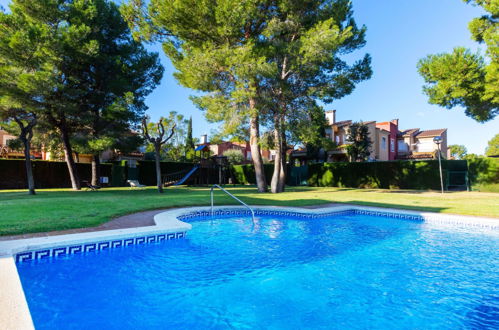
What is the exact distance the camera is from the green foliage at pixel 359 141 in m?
28.8

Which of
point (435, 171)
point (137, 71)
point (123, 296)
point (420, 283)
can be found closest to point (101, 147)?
point (137, 71)

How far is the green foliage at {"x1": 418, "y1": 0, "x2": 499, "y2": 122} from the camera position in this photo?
50.0ft

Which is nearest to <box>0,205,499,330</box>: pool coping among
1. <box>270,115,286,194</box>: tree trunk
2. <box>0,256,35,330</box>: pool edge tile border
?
<box>0,256,35,330</box>: pool edge tile border

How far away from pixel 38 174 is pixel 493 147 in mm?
100216

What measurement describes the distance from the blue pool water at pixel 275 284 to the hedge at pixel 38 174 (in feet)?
65.6

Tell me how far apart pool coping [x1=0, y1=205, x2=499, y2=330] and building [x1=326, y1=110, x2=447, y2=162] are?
80.4 feet

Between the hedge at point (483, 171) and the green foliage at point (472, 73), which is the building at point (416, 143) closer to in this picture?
the hedge at point (483, 171)

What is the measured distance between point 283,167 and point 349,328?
15.7 metres

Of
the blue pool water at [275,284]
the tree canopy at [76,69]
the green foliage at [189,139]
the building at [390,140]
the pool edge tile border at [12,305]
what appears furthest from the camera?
the green foliage at [189,139]

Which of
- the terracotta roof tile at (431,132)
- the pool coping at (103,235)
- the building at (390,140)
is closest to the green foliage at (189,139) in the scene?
the building at (390,140)

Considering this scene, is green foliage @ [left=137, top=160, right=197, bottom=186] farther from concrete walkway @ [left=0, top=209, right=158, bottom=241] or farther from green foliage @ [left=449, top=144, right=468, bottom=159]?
green foliage @ [left=449, top=144, right=468, bottom=159]

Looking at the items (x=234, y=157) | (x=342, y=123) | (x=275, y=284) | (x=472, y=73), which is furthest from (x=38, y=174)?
(x=342, y=123)

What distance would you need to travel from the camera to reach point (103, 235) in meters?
5.56

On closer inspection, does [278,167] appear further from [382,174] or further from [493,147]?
[493,147]
